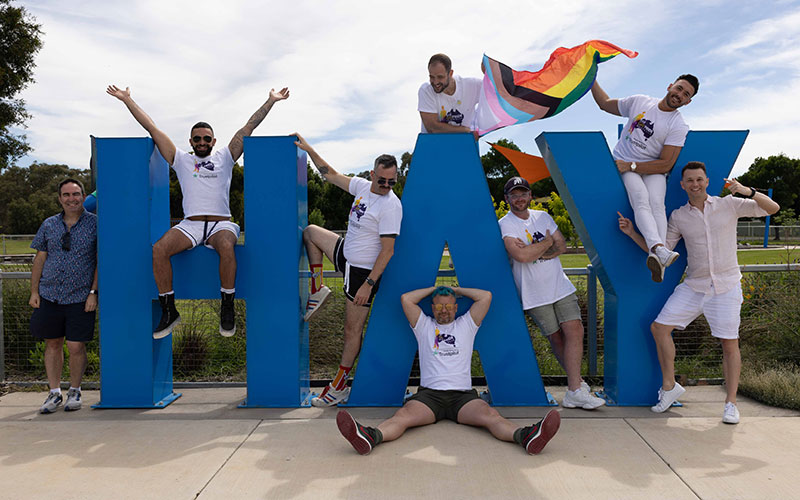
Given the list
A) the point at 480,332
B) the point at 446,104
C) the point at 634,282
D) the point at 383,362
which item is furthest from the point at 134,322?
the point at 634,282

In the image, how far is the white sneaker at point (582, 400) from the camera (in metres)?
4.59

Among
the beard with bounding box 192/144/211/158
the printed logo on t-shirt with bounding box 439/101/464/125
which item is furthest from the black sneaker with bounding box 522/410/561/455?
the beard with bounding box 192/144/211/158

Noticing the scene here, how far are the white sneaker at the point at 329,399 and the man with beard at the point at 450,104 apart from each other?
8.36 feet

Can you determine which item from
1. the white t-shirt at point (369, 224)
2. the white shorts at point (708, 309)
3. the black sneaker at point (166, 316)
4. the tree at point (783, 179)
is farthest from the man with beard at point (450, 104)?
the tree at point (783, 179)

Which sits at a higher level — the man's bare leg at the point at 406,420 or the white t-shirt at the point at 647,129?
the white t-shirt at the point at 647,129

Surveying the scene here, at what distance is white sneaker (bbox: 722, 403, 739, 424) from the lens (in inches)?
167

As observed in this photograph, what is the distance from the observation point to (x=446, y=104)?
5.05 metres

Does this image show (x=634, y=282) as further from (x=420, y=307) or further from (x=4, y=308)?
(x=4, y=308)

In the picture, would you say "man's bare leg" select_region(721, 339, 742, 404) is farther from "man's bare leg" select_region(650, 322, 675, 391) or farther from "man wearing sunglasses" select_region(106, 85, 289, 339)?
"man wearing sunglasses" select_region(106, 85, 289, 339)

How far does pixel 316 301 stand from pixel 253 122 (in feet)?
5.60

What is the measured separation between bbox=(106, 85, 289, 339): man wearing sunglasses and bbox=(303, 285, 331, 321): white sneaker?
0.67 metres

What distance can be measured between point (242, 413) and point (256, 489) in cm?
155

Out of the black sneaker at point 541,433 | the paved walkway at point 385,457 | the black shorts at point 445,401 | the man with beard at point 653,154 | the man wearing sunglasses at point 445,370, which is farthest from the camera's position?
the man with beard at point 653,154

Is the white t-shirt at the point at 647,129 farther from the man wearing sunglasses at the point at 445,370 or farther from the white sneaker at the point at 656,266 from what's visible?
the man wearing sunglasses at the point at 445,370
